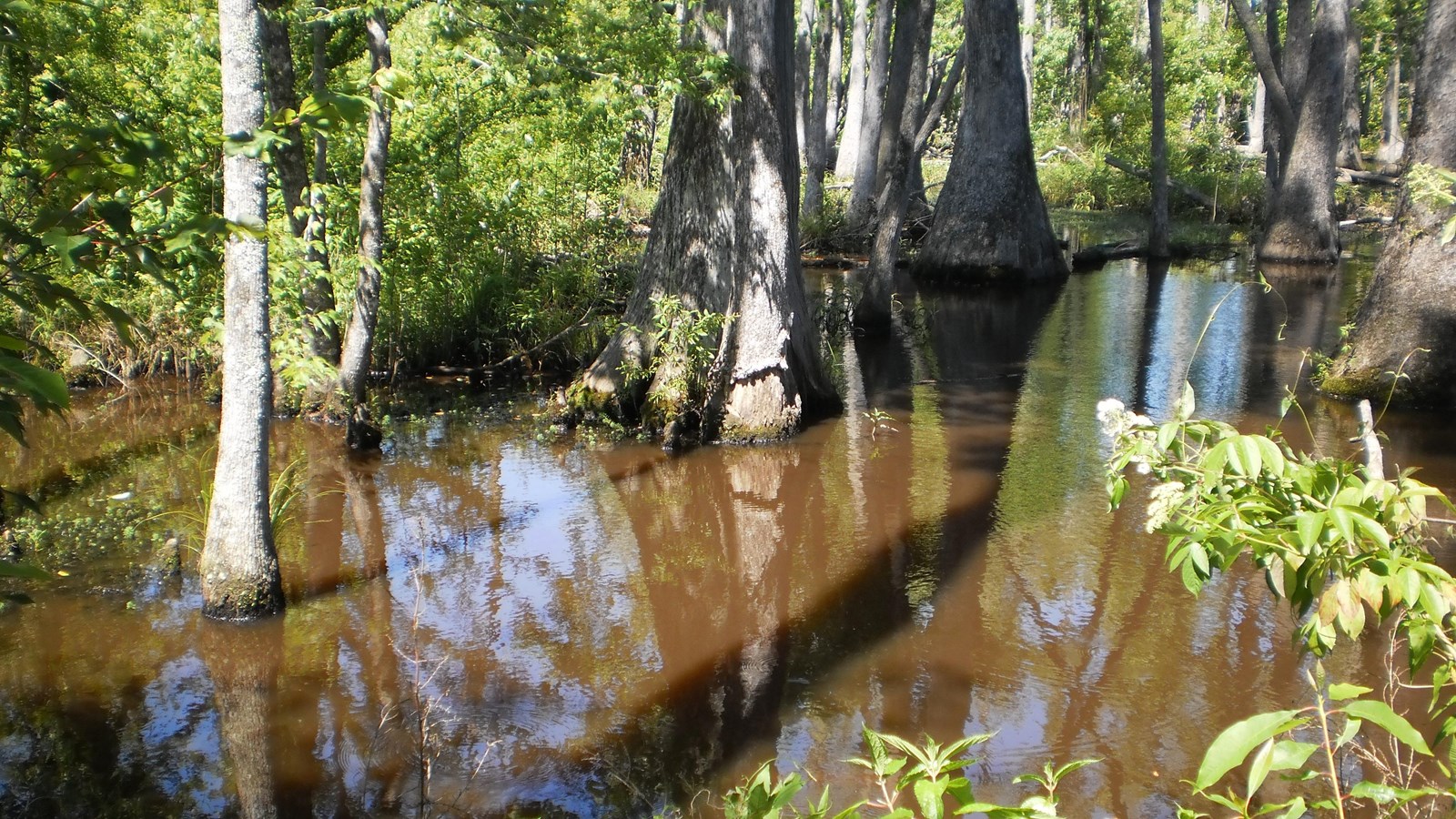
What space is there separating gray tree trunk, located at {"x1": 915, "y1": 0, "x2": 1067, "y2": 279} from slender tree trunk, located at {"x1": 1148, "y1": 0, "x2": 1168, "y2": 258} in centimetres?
368

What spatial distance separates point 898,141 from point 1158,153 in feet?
33.6

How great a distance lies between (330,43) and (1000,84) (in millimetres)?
11417

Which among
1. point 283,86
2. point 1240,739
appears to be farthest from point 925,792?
point 283,86

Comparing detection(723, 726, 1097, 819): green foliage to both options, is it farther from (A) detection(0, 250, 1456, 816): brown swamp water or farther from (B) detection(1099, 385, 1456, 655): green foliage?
(A) detection(0, 250, 1456, 816): brown swamp water

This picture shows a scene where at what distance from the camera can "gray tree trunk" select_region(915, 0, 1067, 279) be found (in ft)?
59.8

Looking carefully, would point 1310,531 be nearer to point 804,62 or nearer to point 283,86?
point 283,86

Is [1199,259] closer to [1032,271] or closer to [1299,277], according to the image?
[1299,277]

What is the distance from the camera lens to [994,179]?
734 inches

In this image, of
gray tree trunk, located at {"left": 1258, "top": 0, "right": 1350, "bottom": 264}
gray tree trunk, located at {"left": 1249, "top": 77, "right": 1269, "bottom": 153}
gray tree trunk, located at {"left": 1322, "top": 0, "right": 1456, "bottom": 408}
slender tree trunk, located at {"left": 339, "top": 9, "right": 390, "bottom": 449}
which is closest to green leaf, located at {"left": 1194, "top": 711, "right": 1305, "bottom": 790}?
slender tree trunk, located at {"left": 339, "top": 9, "right": 390, "bottom": 449}

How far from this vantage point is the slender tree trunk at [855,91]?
29516mm

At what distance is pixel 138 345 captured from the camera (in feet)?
37.5

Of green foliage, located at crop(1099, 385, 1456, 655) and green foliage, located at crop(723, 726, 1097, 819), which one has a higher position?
green foliage, located at crop(1099, 385, 1456, 655)

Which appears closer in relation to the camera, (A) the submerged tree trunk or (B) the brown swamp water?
(B) the brown swamp water

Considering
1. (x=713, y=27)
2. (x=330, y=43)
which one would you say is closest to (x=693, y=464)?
(x=713, y=27)
